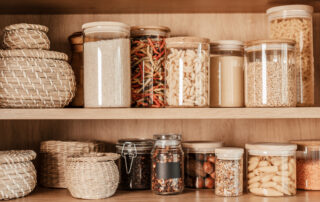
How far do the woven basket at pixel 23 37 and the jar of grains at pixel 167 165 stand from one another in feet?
1.59

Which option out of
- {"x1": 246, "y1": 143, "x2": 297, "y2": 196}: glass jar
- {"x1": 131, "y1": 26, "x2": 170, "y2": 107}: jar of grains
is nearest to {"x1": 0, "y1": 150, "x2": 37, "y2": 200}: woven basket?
{"x1": 131, "y1": 26, "x2": 170, "y2": 107}: jar of grains

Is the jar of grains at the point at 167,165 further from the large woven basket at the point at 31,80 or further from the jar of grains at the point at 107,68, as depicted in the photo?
the large woven basket at the point at 31,80

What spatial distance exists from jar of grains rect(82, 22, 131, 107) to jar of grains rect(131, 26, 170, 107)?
0.06 metres

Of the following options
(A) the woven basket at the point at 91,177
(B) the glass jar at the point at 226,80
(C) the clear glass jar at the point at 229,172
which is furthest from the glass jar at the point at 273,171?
(A) the woven basket at the point at 91,177

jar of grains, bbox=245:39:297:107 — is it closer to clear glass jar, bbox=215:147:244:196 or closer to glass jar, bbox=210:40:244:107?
glass jar, bbox=210:40:244:107

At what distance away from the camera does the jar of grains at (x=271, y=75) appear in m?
1.15

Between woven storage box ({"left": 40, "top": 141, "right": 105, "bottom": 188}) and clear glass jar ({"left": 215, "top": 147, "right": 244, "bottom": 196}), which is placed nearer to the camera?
clear glass jar ({"left": 215, "top": 147, "right": 244, "bottom": 196})

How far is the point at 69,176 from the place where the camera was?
3.81 feet

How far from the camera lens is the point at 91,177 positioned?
44.4 inches

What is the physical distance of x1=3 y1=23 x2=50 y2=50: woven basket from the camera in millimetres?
1184

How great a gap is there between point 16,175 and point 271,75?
0.83 metres

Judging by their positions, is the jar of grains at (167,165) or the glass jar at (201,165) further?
the glass jar at (201,165)

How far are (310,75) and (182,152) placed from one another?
1.59 ft

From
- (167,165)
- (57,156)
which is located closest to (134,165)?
(167,165)
